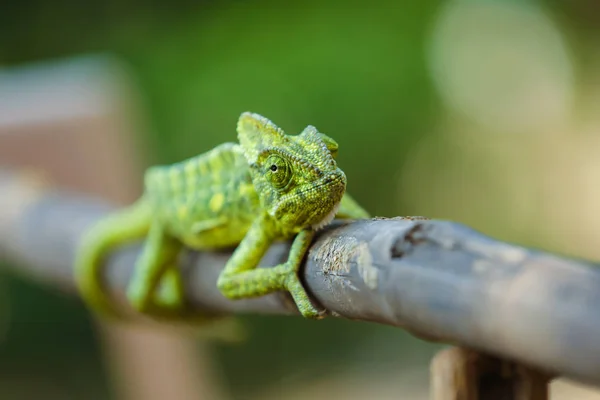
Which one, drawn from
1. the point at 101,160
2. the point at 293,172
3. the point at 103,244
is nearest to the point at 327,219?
the point at 293,172

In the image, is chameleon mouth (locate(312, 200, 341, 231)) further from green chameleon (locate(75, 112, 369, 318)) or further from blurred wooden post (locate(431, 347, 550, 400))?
blurred wooden post (locate(431, 347, 550, 400))

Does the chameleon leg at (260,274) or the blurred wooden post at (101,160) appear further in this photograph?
the blurred wooden post at (101,160)

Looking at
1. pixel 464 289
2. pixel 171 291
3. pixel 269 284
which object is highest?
pixel 464 289

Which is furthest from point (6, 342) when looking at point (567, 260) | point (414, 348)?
point (567, 260)

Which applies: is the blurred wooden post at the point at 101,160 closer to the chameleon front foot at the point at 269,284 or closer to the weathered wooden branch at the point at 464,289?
the chameleon front foot at the point at 269,284

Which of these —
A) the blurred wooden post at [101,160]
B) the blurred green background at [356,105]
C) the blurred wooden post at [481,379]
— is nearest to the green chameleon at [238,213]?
the blurred wooden post at [481,379]

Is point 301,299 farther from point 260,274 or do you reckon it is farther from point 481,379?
point 481,379
